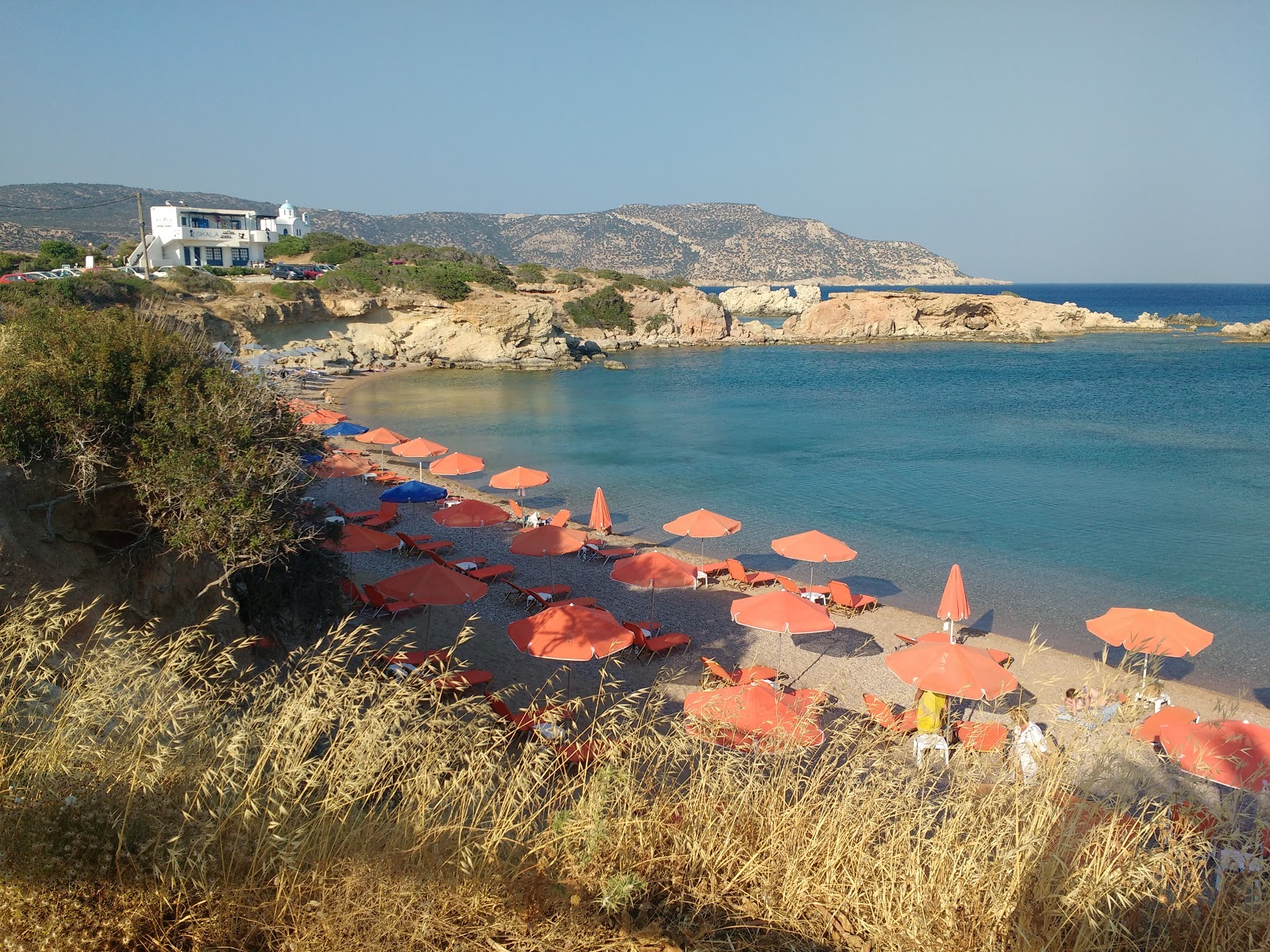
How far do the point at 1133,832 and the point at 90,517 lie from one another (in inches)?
294

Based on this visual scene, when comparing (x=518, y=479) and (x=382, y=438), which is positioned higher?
(x=382, y=438)

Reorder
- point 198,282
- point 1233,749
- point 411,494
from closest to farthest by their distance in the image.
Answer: point 1233,749, point 411,494, point 198,282

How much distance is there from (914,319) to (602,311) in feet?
101

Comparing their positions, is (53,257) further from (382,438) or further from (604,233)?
(604,233)

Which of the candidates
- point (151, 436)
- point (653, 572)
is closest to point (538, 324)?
point (653, 572)

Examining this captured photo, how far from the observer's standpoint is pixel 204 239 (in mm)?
56594

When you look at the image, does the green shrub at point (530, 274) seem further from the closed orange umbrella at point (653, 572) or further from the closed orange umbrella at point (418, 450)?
the closed orange umbrella at point (653, 572)

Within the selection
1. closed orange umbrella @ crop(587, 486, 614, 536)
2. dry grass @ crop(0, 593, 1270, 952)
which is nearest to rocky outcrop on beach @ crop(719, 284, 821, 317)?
closed orange umbrella @ crop(587, 486, 614, 536)

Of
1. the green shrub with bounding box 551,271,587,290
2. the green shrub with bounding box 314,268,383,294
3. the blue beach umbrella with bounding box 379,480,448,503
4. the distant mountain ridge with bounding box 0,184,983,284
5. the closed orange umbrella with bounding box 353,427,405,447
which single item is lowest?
the blue beach umbrella with bounding box 379,480,448,503

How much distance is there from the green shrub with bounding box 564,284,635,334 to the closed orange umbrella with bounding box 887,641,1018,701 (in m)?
55.6

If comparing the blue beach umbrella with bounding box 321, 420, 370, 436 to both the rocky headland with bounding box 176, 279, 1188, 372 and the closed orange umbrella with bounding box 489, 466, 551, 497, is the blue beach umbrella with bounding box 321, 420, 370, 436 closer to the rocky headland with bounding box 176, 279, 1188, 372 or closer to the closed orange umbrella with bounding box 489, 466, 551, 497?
the rocky headland with bounding box 176, 279, 1188, 372

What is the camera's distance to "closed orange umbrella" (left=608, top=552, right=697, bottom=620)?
1144cm

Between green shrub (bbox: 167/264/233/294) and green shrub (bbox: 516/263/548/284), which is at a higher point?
green shrub (bbox: 516/263/548/284)

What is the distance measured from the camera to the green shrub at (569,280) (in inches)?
2600
